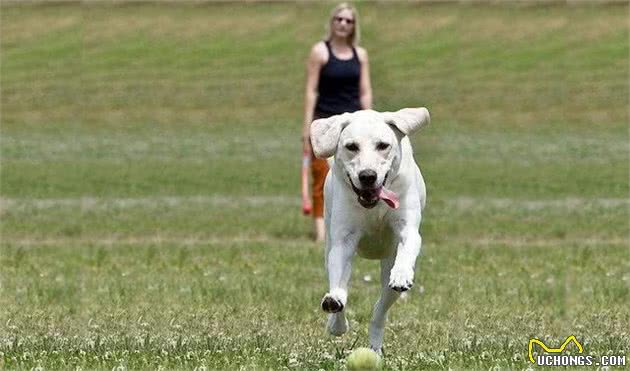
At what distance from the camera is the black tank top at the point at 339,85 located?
47.2 feet

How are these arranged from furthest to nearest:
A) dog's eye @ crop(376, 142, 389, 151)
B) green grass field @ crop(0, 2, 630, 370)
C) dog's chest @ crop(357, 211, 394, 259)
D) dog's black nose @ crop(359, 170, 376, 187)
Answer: green grass field @ crop(0, 2, 630, 370) → dog's chest @ crop(357, 211, 394, 259) → dog's eye @ crop(376, 142, 389, 151) → dog's black nose @ crop(359, 170, 376, 187)

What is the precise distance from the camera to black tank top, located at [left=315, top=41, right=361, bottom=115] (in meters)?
14.4

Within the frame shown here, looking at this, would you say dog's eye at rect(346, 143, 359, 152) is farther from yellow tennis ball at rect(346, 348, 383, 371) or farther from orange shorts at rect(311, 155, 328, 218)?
orange shorts at rect(311, 155, 328, 218)

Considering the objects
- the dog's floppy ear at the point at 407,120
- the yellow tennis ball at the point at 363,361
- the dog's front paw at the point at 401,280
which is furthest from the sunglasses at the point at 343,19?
the yellow tennis ball at the point at 363,361

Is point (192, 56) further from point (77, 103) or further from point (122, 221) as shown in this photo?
point (122, 221)

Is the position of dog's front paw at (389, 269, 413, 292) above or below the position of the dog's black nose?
below

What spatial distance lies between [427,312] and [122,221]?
9230 millimetres

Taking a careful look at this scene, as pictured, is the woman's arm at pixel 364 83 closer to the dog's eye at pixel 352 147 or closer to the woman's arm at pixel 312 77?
the woman's arm at pixel 312 77

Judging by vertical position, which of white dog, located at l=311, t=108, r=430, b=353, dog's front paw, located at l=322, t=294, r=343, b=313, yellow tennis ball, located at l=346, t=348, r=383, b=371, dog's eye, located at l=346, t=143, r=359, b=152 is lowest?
yellow tennis ball, located at l=346, t=348, r=383, b=371

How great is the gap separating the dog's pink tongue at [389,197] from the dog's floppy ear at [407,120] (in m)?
0.36

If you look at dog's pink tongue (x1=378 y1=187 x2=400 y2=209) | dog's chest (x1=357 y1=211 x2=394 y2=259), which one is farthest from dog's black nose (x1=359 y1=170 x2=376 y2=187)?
dog's chest (x1=357 y1=211 x2=394 y2=259)

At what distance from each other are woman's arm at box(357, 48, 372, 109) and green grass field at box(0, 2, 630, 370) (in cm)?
146

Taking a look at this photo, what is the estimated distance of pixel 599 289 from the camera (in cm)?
1200

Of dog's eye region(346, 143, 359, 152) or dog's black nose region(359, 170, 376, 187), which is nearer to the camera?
dog's black nose region(359, 170, 376, 187)
